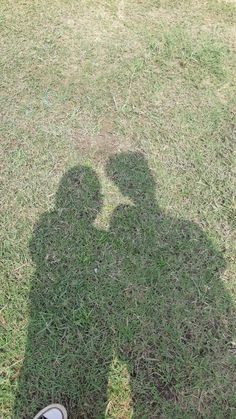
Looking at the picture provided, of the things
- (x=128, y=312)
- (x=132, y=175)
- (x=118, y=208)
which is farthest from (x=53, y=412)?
(x=132, y=175)

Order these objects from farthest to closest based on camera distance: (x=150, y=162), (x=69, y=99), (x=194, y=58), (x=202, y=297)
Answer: (x=194, y=58), (x=69, y=99), (x=150, y=162), (x=202, y=297)

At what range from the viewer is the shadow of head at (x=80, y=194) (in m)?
2.76

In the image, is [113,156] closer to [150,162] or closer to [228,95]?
[150,162]

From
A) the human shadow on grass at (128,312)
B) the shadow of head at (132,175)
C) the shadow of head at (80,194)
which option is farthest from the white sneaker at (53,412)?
the shadow of head at (132,175)

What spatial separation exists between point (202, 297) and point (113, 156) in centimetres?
121

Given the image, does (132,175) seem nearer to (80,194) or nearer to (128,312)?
(80,194)

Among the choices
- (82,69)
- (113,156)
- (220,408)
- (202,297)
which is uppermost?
(82,69)

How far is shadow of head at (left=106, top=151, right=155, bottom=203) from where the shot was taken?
2.83 m

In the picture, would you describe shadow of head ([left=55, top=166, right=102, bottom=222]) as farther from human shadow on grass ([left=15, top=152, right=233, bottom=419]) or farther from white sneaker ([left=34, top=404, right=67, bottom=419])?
white sneaker ([left=34, top=404, right=67, bottom=419])

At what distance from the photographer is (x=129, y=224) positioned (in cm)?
271

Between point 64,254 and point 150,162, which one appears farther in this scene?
point 150,162

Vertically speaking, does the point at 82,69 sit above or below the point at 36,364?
above

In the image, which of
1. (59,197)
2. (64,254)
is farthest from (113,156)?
(64,254)

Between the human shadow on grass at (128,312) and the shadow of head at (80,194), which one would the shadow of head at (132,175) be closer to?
the human shadow on grass at (128,312)
